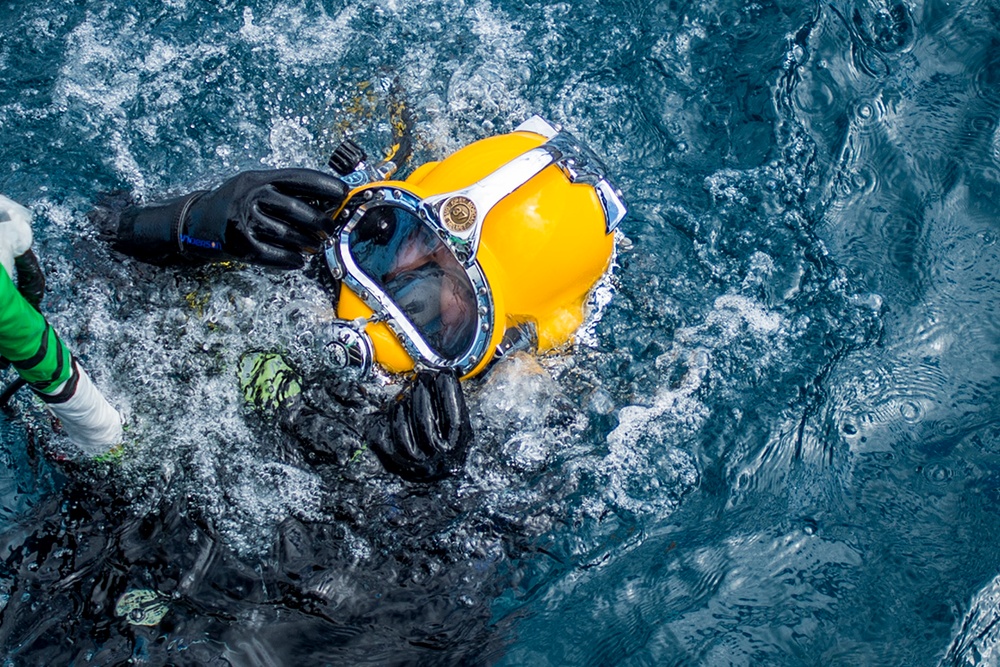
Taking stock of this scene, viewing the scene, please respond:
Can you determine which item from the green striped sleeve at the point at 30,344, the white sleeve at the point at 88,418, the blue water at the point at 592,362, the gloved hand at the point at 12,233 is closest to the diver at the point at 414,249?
the blue water at the point at 592,362

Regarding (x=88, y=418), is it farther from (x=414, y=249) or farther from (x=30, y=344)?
(x=414, y=249)

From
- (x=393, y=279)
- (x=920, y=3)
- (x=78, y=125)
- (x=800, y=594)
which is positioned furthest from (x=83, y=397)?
(x=920, y=3)

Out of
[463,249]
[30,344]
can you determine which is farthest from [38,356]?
[463,249]

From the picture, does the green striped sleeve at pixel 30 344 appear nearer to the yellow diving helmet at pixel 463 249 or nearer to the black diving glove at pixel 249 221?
the black diving glove at pixel 249 221

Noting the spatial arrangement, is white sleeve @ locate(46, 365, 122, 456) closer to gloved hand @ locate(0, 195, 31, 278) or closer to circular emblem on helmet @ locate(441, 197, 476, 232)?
gloved hand @ locate(0, 195, 31, 278)

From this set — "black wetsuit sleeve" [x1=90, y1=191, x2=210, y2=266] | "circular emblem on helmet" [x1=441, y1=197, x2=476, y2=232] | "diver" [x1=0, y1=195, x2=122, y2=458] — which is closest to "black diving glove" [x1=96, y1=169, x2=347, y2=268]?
"black wetsuit sleeve" [x1=90, y1=191, x2=210, y2=266]

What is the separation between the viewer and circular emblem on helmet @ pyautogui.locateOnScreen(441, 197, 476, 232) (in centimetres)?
326

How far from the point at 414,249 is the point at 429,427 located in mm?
713

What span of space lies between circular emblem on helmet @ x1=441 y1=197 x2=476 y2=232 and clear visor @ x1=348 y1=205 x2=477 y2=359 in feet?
0.31

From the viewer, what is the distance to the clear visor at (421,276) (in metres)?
3.33

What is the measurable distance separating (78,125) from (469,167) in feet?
7.18

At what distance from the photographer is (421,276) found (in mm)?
3346

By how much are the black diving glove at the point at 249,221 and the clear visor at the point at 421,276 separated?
0.21m

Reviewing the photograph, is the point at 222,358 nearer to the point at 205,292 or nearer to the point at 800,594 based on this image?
the point at 205,292
